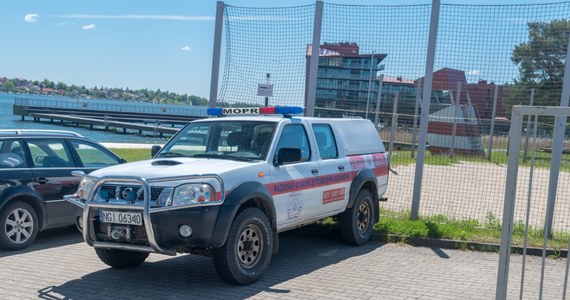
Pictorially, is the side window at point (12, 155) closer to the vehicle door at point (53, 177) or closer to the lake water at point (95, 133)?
the vehicle door at point (53, 177)

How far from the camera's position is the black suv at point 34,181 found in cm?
798

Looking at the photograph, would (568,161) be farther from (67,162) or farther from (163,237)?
(67,162)

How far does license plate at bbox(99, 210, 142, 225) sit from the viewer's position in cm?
615

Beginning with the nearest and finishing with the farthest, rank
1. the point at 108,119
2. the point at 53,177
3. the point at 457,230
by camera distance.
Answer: the point at 53,177 < the point at 457,230 < the point at 108,119

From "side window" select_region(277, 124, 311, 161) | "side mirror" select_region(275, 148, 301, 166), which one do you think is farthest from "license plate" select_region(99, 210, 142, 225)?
"side window" select_region(277, 124, 311, 161)

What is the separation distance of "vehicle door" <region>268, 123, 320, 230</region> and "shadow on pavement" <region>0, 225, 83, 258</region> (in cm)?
351

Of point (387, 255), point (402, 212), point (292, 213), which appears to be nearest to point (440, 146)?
point (402, 212)

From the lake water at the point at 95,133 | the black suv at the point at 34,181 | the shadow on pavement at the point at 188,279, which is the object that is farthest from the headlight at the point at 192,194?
the lake water at the point at 95,133

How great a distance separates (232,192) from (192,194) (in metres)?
0.45

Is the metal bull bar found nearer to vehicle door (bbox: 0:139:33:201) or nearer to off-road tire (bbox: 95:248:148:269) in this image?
off-road tire (bbox: 95:248:148:269)

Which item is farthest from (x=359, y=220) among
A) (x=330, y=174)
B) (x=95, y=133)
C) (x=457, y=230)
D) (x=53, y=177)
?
(x=95, y=133)

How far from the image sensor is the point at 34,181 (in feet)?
27.2

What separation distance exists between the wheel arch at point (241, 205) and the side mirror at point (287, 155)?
0.55 metres

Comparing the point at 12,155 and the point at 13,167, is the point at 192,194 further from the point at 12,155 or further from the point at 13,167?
the point at 12,155
